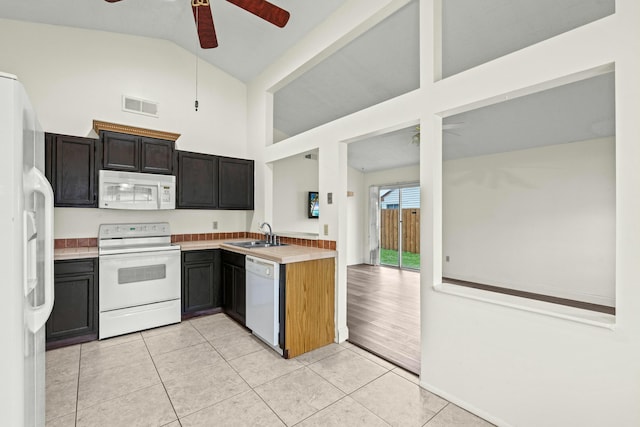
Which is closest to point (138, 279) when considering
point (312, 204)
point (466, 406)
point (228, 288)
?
point (228, 288)

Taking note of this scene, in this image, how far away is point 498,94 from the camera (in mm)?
1812

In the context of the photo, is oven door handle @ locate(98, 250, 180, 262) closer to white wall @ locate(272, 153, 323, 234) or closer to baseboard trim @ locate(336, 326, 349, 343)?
baseboard trim @ locate(336, 326, 349, 343)

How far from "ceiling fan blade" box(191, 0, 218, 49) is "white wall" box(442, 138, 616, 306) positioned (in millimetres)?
4886

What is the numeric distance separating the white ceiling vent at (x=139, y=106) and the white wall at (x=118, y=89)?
0.06m

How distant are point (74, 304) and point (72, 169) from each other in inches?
55.4

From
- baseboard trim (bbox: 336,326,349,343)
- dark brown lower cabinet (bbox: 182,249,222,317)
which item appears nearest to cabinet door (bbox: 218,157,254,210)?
dark brown lower cabinet (bbox: 182,249,222,317)

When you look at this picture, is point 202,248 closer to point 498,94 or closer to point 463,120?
point 498,94

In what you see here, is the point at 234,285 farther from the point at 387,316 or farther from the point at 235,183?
the point at 387,316

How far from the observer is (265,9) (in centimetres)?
206

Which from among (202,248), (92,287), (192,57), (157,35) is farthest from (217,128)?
(92,287)

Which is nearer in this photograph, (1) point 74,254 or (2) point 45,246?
(2) point 45,246

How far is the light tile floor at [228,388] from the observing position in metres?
1.88

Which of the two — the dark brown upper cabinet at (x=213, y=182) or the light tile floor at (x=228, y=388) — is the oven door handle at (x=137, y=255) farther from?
the light tile floor at (x=228, y=388)

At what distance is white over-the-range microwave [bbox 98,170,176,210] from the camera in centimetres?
323
